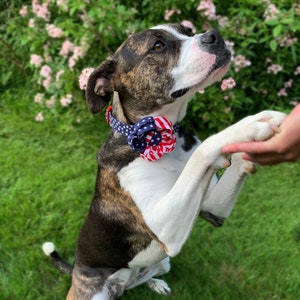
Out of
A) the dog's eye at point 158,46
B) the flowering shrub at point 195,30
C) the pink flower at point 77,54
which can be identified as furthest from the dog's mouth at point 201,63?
the pink flower at point 77,54

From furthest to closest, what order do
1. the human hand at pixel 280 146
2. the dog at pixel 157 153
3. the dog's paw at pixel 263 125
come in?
the dog at pixel 157 153
the dog's paw at pixel 263 125
the human hand at pixel 280 146

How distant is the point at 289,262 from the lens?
12.2 feet

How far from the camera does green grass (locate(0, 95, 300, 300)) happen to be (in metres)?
3.60

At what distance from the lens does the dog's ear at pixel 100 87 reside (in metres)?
2.79

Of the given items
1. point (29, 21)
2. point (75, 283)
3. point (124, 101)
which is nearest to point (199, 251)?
point (75, 283)

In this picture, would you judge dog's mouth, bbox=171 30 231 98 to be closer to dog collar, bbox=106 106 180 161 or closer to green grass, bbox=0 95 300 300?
dog collar, bbox=106 106 180 161

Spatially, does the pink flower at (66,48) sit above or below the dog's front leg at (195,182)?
below

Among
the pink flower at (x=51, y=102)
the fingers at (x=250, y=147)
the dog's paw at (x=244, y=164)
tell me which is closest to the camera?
the fingers at (x=250, y=147)

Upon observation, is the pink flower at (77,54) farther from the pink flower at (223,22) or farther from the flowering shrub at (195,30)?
the pink flower at (223,22)

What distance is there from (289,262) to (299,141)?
6.89ft

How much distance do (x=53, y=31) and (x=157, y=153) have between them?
9.86 ft

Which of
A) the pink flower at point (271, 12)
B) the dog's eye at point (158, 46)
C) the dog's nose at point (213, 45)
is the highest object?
the dog's nose at point (213, 45)

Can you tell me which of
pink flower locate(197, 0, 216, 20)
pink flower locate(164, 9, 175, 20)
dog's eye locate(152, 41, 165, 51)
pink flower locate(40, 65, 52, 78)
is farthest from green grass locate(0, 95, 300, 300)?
dog's eye locate(152, 41, 165, 51)

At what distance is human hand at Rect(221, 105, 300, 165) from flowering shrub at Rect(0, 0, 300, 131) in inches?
92.9
